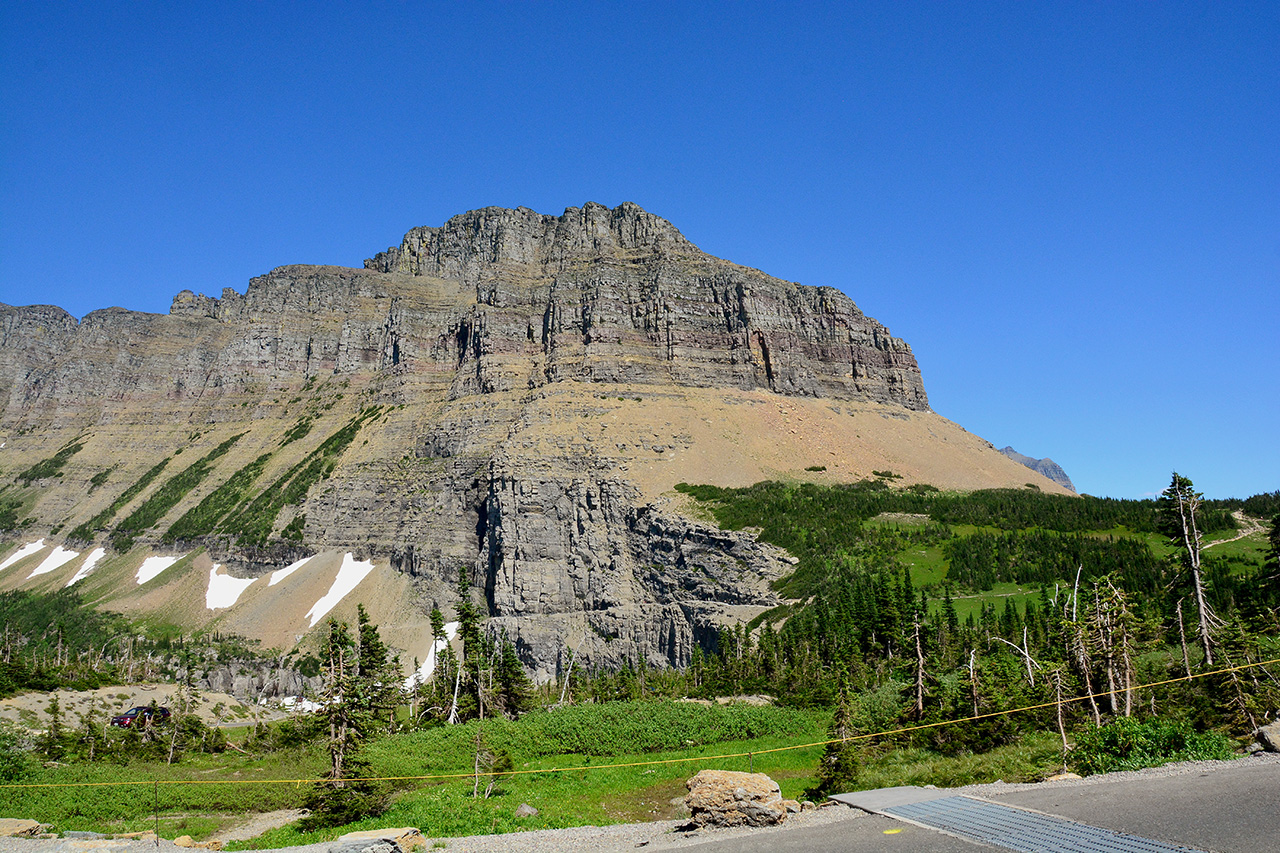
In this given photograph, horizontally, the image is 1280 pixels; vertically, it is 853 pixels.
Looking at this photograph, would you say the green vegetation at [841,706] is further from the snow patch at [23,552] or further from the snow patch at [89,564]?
the snow patch at [23,552]

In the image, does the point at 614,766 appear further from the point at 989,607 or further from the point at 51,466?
the point at 51,466

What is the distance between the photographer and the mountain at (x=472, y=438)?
98312 millimetres

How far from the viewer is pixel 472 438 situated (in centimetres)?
12150

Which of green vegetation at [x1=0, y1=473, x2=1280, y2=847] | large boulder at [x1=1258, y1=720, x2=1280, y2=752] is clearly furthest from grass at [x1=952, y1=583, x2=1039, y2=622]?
large boulder at [x1=1258, y1=720, x2=1280, y2=752]

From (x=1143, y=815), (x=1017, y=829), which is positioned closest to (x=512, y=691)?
(x=1017, y=829)

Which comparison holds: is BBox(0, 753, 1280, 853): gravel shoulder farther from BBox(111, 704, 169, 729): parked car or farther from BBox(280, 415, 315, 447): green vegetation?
BBox(280, 415, 315, 447): green vegetation

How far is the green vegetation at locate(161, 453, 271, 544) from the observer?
136m

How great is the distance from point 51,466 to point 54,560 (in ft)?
117

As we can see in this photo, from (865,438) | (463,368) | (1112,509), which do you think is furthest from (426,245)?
(1112,509)

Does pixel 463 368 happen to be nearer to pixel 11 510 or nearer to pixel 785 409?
pixel 785 409

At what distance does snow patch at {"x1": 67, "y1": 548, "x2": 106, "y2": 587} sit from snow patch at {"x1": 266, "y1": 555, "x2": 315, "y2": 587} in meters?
44.0

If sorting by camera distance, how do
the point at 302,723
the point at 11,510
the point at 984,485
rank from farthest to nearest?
the point at 11,510
the point at 984,485
the point at 302,723

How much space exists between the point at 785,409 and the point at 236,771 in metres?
110

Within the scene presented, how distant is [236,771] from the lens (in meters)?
35.1
